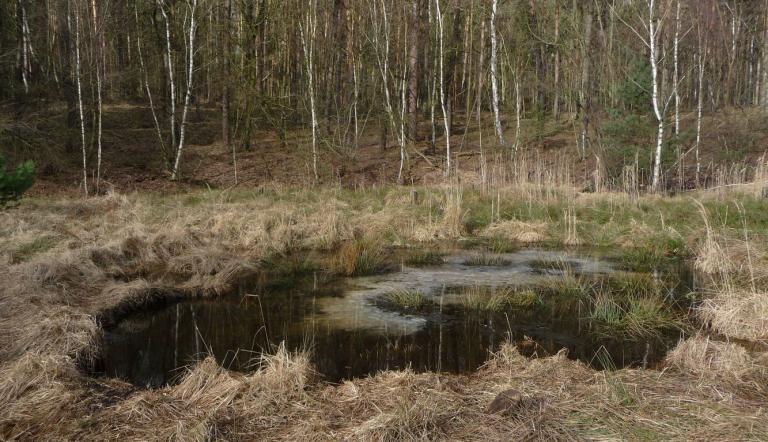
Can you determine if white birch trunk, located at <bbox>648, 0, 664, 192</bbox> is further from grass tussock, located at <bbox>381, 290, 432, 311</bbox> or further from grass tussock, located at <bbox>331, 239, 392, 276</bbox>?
grass tussock, located at <bbox>381, 290, 432, 311</bbox>

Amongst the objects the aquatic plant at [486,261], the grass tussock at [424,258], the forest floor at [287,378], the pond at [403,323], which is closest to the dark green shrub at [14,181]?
the forest floor at [287,378]

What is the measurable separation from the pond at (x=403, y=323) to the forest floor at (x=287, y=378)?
0.33m

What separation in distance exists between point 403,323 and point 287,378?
1930 mm

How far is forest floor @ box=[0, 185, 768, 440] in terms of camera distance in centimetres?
346

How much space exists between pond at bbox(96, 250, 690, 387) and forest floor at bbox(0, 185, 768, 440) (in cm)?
33

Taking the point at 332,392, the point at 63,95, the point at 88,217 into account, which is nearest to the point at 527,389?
the point at 332,392

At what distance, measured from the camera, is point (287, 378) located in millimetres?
4117

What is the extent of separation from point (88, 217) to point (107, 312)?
5281 millimetres

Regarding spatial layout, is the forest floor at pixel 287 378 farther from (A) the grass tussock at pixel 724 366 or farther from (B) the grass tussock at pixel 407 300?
(B) the grass tussock at pixel 407 300

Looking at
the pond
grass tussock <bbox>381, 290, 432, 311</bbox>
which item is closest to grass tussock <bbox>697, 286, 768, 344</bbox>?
the pond

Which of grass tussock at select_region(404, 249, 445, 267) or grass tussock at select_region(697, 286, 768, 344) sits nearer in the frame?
grass tussock at select_region(697, 286, 768, 344)

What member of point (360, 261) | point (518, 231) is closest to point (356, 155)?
point (518, 231)

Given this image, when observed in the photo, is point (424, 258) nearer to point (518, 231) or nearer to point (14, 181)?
point (518, 231)

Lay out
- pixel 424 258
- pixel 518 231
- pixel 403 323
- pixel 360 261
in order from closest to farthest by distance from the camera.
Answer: pixel 403 323, pixel 360 261, pixel 424 258, pixel 518 231
